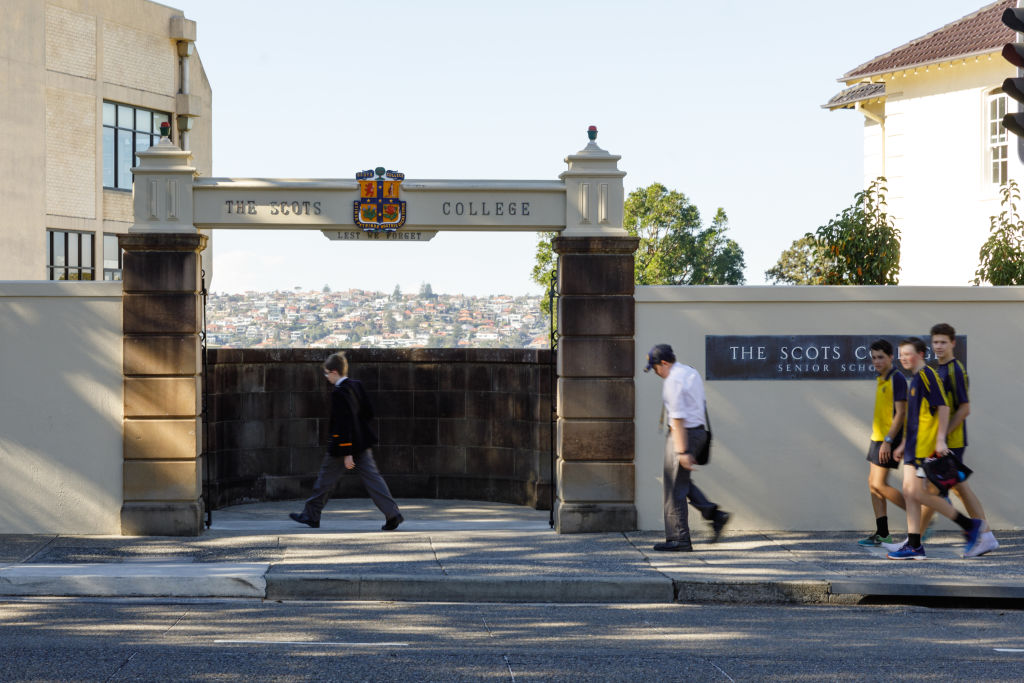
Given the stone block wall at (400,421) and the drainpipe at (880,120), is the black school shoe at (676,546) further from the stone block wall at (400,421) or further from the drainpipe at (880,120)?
the drainpipe at (880,120)

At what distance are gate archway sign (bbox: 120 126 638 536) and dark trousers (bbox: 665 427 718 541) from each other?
0.96 m

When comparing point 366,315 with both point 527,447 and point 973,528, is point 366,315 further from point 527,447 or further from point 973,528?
point 973,528

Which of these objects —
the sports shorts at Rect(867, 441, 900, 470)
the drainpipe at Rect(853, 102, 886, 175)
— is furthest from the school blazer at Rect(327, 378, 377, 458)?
the drainpipe at Rect(853, 102, 886, 175)

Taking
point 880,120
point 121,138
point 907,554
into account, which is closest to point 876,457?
point 907,554

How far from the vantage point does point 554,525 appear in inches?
463

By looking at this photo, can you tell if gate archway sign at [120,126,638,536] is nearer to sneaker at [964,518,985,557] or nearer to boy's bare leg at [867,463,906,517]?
boy's bare leg at [867,463,906,517]

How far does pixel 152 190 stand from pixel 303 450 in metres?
4.45

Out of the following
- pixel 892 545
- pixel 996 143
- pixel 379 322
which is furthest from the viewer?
pixel 996 143

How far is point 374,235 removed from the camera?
11.5 metres

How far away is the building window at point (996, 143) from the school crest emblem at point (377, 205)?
15.7 m

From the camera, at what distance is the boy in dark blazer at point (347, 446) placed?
446 inches

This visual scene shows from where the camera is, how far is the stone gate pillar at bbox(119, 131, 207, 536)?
1112 centimetres

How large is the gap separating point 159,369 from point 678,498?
4.87 metres

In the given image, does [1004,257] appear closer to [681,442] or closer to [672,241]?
[681,442]
